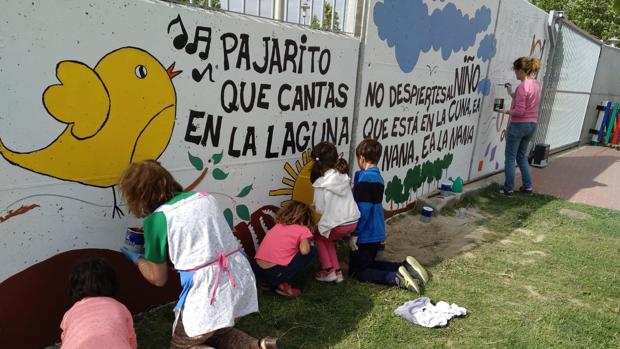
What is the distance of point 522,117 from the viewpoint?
22.0ft

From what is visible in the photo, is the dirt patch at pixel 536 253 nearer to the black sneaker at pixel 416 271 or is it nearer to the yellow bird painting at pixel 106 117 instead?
the black sneaker at pixel 416 271

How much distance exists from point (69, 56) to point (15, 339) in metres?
1.49

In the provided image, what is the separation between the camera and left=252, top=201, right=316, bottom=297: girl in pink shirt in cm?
323

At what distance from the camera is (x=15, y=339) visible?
234cm

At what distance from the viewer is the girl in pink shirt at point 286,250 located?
323 cm

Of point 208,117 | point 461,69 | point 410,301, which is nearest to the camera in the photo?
point 208,117

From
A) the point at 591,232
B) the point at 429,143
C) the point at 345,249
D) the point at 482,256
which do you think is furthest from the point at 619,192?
the point at 345,249

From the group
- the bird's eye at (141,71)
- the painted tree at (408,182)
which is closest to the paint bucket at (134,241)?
the bird's eye at (141,71)

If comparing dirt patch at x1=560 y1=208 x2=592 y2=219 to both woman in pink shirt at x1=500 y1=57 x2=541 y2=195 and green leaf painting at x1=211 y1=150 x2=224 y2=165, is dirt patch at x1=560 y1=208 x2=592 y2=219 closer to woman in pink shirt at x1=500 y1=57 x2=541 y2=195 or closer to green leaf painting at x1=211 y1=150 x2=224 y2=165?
woman in pink shirt at x1=500 y1=57 x2=541 y2=195

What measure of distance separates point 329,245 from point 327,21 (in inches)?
76.0

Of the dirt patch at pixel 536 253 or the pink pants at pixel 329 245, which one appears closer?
the pink pants at pixel 329 245

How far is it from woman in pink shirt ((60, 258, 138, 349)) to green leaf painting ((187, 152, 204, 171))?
3.01ft

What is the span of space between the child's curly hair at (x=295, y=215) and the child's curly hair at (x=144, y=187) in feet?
3.81

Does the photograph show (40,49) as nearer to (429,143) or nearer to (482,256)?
(482,256)
